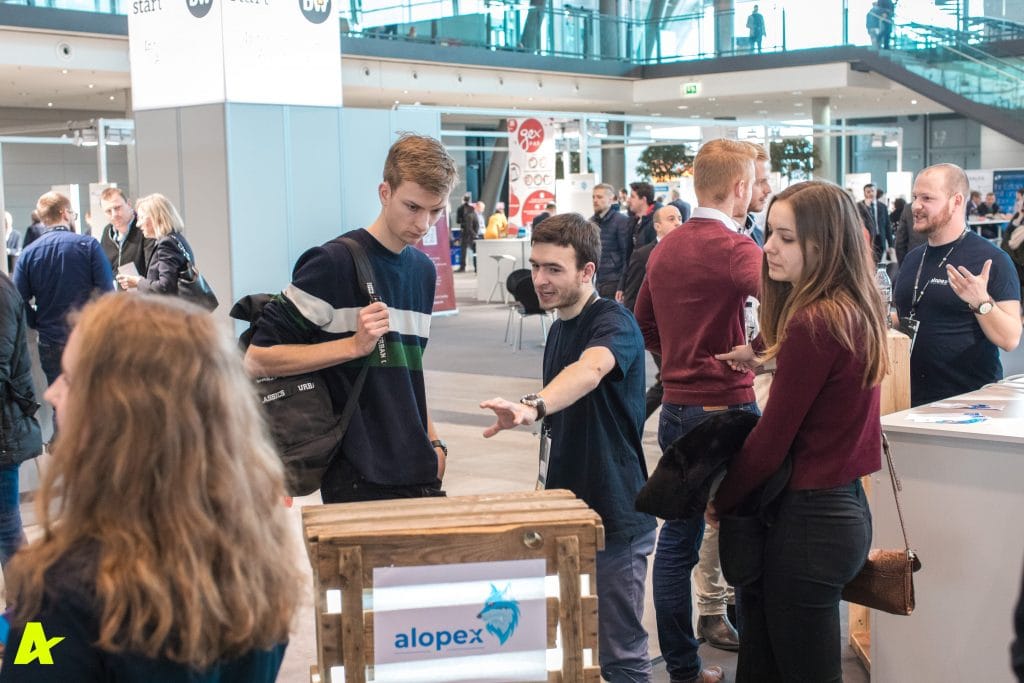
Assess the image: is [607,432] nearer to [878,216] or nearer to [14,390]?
[14,390]

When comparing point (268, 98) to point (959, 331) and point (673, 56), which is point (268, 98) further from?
point (673, 56)

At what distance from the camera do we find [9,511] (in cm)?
401

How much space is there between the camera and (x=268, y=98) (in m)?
9.33

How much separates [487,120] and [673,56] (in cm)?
595

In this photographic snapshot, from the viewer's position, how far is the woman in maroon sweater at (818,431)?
2.38 m

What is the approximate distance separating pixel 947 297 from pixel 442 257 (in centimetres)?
1092

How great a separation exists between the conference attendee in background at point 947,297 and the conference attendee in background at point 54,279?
12.8 ft

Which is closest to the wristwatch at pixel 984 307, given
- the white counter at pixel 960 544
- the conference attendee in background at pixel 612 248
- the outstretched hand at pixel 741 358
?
A: the white counter at pixel 960 544

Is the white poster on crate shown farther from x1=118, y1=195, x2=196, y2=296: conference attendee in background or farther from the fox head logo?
x1=118, y1=195, x2=196, y2=296: conference attendee in background

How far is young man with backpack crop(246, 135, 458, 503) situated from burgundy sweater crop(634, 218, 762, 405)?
3.31 ft

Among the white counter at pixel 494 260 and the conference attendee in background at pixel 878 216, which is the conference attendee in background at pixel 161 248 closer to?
the white counter at pixel 494 260

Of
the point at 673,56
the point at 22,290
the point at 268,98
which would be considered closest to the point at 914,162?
the point at 673,56

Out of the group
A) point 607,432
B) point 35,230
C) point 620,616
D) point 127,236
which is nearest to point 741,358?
point 607,432

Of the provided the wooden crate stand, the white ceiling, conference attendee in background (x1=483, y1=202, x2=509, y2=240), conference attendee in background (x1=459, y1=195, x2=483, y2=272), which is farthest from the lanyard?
conference attendee in background (x1=459, y1=195, x2=483, y2=272)
